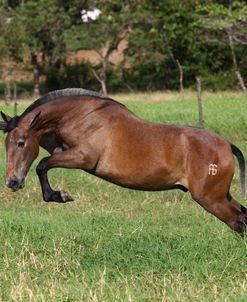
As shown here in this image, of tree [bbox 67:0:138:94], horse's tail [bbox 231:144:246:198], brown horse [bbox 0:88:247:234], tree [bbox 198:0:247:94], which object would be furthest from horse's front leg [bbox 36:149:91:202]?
tree [bbox 67:0:138:94]

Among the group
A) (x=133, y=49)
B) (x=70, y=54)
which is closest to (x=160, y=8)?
(x=133, y=49)

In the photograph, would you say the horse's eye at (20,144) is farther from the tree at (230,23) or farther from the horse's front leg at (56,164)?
the tree at (230,23)

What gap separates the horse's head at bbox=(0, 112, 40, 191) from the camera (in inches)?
324

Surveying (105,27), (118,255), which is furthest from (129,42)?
(118,255)

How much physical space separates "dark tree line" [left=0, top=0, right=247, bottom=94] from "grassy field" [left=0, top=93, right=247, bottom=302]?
28.3m

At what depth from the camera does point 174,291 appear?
664 cm

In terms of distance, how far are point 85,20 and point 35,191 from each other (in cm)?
3497

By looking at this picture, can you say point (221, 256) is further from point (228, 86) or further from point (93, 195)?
point (228, 86)

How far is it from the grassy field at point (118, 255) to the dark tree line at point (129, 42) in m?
28.3

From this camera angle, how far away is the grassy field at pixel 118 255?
6.83 metres

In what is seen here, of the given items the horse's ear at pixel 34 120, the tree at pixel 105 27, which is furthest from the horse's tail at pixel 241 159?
the tree at pixel 105 27

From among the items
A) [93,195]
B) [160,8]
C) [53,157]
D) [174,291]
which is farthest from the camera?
[160,8]

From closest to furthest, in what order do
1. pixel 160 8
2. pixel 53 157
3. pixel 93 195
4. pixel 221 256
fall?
pixel 221 256 < pixel 53 157 < pixel 93 195 < pixel 160 8

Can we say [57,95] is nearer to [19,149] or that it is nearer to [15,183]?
[19,149]
